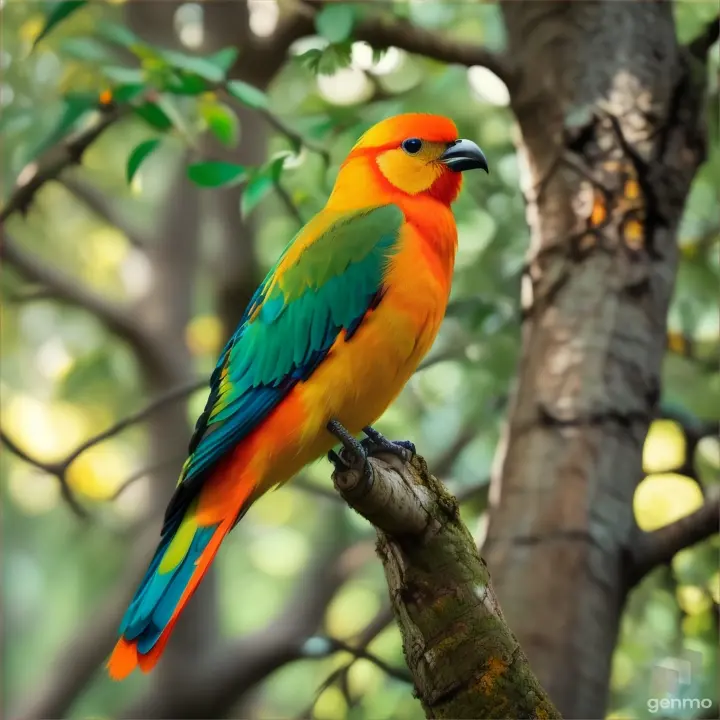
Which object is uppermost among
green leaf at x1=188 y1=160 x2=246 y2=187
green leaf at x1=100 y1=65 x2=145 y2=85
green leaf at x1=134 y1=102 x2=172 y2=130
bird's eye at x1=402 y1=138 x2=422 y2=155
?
green leaf at x1=100 y1=65 x2=145 y2=85

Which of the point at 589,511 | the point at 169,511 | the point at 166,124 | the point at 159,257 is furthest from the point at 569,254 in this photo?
the point at 159,257

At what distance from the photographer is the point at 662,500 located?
14.7 ft

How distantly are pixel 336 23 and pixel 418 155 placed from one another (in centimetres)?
46

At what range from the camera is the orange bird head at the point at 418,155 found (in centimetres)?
301

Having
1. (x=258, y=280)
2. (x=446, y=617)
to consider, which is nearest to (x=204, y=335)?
(x=258, y=280)

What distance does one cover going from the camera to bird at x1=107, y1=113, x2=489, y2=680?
2.54 metres

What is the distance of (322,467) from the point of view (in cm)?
708

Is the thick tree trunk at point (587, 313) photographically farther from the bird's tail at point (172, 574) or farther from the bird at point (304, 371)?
the bird's tail at point (172, 574)

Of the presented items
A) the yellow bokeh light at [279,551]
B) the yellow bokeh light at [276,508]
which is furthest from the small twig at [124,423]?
the yellow bokeh light at [279,551]

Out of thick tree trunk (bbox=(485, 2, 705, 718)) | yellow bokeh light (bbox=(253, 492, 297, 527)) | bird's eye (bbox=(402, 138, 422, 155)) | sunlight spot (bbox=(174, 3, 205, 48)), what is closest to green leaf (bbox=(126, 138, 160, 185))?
bird's eye (bbox=(402, 138, 422, 155))

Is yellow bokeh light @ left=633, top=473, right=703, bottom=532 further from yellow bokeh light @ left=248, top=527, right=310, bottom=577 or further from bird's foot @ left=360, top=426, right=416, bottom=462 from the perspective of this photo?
yellow bokeh light @ left=248, top=527, right=310, bottom=577

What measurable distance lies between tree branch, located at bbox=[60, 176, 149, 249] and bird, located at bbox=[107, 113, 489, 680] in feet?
10.5

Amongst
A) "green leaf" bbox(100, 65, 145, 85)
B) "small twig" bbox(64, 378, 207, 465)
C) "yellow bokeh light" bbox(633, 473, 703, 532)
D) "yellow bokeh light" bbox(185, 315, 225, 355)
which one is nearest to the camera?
"green leaf" bbox(100, 65, 145, 85)

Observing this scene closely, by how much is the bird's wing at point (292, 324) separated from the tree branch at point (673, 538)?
3.79 feet
